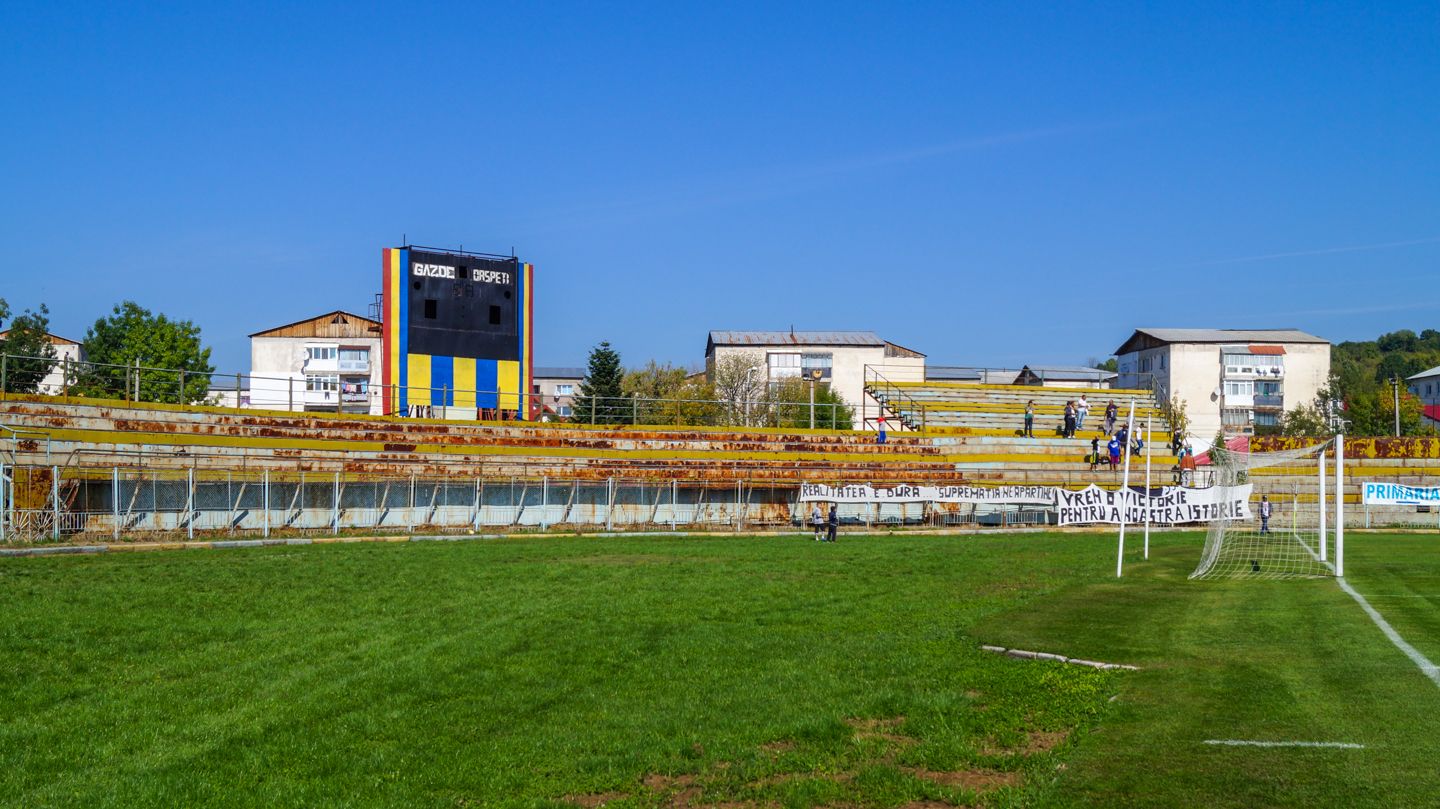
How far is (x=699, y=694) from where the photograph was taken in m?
11.6

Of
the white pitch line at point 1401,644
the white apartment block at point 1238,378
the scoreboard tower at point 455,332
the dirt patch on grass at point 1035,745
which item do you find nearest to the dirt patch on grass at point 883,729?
the dirt patch on grass at point 1035,745

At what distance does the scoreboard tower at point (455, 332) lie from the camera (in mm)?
45594

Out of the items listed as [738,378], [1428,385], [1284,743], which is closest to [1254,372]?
[1428,385]

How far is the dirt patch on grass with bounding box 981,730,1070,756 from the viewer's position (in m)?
9.34

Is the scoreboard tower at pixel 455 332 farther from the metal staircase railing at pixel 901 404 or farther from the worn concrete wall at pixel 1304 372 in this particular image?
the worn concrete wall at pixel 1304 372

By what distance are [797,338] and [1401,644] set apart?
314 feet

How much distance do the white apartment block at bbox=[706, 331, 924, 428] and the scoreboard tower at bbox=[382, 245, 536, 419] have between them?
52188 mm

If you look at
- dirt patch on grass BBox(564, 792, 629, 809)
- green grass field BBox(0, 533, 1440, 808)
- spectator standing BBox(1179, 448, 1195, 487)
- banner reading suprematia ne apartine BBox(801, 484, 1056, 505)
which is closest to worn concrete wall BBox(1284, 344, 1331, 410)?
spectator standing BBox(1179, 448, 1195, 487)

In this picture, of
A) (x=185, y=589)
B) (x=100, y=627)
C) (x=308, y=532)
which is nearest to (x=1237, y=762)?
(x=100, y=627)

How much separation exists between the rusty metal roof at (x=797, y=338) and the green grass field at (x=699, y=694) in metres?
85.8

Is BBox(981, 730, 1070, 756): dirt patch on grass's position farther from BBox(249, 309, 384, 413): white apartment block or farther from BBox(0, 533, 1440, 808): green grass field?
BBox(249, 309, 384, 413): white apartment block

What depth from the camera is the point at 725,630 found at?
15.5 metres

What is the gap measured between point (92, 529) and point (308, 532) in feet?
19.0

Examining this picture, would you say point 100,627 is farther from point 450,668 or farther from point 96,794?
point 96,794
